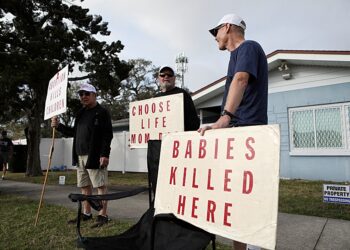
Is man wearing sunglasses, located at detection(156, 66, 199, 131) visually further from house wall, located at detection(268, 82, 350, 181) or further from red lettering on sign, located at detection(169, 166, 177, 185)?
house wall, located at detection(268, 82, 350, 181)

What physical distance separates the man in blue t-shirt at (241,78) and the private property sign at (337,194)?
12.1ft

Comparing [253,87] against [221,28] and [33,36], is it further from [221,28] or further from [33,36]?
[33,36]

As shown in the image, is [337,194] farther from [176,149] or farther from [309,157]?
[309,157]

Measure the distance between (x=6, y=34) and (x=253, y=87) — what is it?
14554mm

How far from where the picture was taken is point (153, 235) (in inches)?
103

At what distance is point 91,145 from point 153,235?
2.72 metres

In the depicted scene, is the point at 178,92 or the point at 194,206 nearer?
the point at 194,206

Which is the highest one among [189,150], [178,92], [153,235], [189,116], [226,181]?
[178,92]

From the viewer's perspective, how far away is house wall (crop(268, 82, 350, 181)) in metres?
10.8

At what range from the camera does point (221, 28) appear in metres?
2.76

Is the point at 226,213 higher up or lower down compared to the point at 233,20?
lower down

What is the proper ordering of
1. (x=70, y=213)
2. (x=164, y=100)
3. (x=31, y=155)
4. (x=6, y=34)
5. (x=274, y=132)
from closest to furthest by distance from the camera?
1. (x=274, y=132)
2. (x=164, y=100)
3. (x=70, y=213)
4. (x=6, y=34)
5. (x=31, y=155)

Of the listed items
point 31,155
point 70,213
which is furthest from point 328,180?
point 31,155

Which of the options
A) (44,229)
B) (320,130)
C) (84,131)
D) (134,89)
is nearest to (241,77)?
(84,131)
